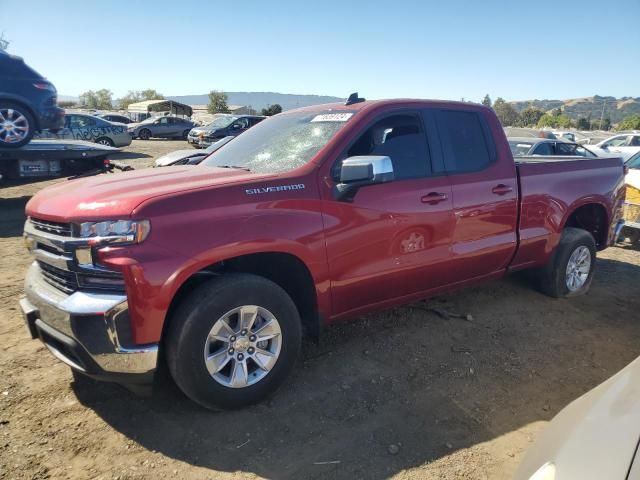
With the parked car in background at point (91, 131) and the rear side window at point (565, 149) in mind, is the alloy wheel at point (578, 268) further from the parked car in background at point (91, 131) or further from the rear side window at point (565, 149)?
the parked car in background at point (91, 131)

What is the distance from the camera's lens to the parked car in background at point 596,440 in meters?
1.34

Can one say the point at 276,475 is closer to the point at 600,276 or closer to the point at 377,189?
the point at 377,189

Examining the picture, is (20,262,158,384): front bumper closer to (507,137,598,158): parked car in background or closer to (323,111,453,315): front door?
(323,111,453,315): front door

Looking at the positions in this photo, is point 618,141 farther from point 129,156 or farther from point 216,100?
point 216,100

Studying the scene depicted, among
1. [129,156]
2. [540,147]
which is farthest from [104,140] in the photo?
[540,147]

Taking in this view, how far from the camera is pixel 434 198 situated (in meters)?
3.66

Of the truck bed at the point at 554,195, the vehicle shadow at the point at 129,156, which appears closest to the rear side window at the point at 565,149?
the truck bed at the point at 554,195

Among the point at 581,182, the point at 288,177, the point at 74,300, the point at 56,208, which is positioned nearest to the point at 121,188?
the point at 56,208

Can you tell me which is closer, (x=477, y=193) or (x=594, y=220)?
(x=477, y=193)

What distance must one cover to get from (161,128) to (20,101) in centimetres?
2102

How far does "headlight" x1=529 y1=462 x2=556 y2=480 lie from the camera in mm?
1478

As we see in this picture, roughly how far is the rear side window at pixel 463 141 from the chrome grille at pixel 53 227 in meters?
2.80

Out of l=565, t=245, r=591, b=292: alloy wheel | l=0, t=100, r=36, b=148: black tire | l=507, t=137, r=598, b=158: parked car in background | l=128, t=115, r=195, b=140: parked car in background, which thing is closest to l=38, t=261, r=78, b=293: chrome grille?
l=565, t=245, r=591, b=292: alloy wheel

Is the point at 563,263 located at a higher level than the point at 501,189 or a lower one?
lower
